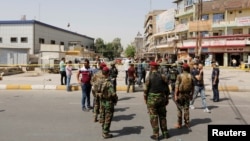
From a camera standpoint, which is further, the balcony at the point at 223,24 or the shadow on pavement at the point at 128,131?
the balcony at the point at 223,24

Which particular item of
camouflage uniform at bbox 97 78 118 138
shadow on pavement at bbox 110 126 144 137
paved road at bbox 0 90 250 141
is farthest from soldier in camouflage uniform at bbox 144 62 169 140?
camouflage uniform at bbox 97 78 118 138

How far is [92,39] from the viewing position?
9444cm

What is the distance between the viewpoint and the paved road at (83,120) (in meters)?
6.98

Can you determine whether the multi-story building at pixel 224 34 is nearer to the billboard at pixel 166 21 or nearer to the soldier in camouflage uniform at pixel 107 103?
the billboard at pixel 166 21

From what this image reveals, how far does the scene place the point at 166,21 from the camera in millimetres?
67750

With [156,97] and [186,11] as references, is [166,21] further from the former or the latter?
[156,97]

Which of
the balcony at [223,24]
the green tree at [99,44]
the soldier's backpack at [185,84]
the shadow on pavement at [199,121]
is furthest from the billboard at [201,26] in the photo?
the green tree at [99,44]

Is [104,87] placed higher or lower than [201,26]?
lower

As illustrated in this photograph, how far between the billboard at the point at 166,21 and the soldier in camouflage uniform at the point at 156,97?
191 feet

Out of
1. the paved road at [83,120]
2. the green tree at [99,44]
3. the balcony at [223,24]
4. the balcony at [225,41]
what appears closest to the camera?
the paved road at [83,120]

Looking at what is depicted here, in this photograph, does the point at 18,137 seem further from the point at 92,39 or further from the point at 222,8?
the point at 92,39

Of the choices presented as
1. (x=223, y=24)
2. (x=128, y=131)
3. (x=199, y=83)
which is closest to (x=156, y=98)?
(x=128, y=131)

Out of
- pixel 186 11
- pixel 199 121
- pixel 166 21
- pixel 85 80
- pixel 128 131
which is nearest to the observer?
→ pixel 128 131

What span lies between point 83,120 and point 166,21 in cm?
6114
